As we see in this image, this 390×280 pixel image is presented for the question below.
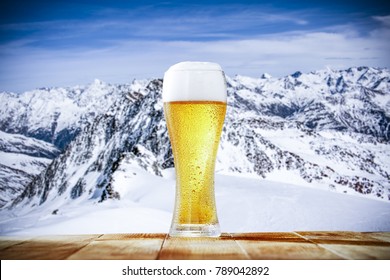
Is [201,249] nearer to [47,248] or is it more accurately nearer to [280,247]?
[280,247]

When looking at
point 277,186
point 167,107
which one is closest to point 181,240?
point 167,107

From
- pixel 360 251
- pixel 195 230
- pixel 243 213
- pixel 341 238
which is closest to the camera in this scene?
pixel 360 251

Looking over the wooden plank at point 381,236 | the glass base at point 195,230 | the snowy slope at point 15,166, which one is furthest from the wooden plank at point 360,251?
the snowy slope at point 15,166

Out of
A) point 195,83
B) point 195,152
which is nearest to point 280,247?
point 195,152

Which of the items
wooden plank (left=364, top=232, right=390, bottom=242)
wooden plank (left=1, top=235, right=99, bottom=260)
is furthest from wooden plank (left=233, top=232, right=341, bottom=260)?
wooden plank (left=1, top=235, right=99, bottom=260)

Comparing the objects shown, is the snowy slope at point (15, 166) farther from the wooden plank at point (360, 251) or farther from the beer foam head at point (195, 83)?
the wooden plank at point (360, 251)
